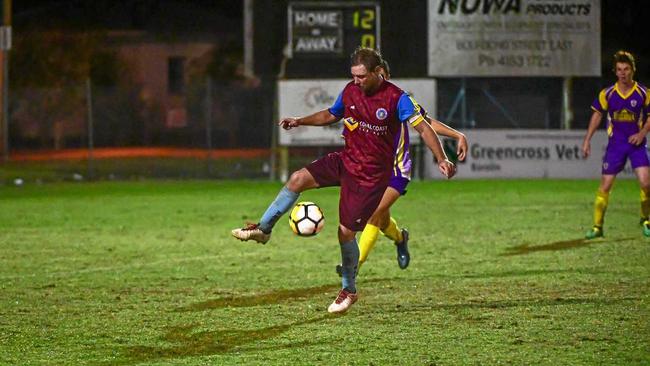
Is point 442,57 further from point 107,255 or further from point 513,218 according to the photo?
point 107,255

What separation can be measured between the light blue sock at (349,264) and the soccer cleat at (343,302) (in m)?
0.06

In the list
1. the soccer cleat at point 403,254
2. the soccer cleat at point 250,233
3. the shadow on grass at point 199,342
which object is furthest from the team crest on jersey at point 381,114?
the soccer cleat at point 403,254

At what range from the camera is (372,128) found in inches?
372

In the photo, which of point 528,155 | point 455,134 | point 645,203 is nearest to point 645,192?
point 645,203

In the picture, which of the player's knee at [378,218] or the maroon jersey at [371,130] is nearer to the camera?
the maroon jersey at [371,130]

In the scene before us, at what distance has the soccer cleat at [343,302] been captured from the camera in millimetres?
9336

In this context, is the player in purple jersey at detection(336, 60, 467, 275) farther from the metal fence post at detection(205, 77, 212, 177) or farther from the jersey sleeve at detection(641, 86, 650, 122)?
the metal fence post at detection(205, 77, 212, 177)

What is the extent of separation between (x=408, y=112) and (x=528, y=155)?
59.8 ft

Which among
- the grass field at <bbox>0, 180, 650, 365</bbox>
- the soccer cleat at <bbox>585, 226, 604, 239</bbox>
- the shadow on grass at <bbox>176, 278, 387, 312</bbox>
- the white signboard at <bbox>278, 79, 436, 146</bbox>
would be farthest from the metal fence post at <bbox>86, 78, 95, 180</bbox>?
the shadow on grass at <bbox>176, 278, 387, 312</bbox>

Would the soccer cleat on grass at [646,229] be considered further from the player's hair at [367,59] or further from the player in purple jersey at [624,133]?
the player's hair at [367,59]

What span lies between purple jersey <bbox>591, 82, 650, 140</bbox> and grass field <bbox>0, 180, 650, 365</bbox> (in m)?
1.35

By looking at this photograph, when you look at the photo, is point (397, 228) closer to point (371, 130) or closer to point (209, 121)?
point (371, 130)

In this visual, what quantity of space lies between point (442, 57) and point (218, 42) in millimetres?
32591

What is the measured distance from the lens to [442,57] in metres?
27.7
